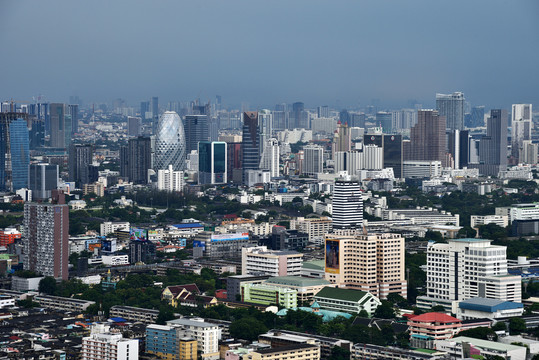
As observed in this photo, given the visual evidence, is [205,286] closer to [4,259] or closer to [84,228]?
[4,259]

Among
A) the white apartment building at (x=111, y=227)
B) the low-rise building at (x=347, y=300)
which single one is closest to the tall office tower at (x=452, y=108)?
the white apartment building at (x=111, y=227)

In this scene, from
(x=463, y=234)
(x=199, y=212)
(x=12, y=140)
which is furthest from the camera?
(x=12, y=140)

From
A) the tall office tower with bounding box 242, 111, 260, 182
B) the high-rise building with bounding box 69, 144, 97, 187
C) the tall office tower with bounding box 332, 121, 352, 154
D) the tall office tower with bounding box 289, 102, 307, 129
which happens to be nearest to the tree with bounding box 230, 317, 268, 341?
the high-rise building with bounding box 69, 144, 97, 187

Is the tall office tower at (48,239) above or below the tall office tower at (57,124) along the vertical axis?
below

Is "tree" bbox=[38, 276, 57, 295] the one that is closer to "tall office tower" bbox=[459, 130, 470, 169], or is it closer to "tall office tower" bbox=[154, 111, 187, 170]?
"tall office tower" bbox=[154, 111, 187, 170]

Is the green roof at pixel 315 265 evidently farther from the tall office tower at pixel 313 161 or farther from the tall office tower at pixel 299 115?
the tall office tower at pixel 299 115

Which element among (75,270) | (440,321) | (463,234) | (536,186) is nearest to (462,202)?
(536,186)

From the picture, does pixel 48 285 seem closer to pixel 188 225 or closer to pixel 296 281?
pixel 296 281
